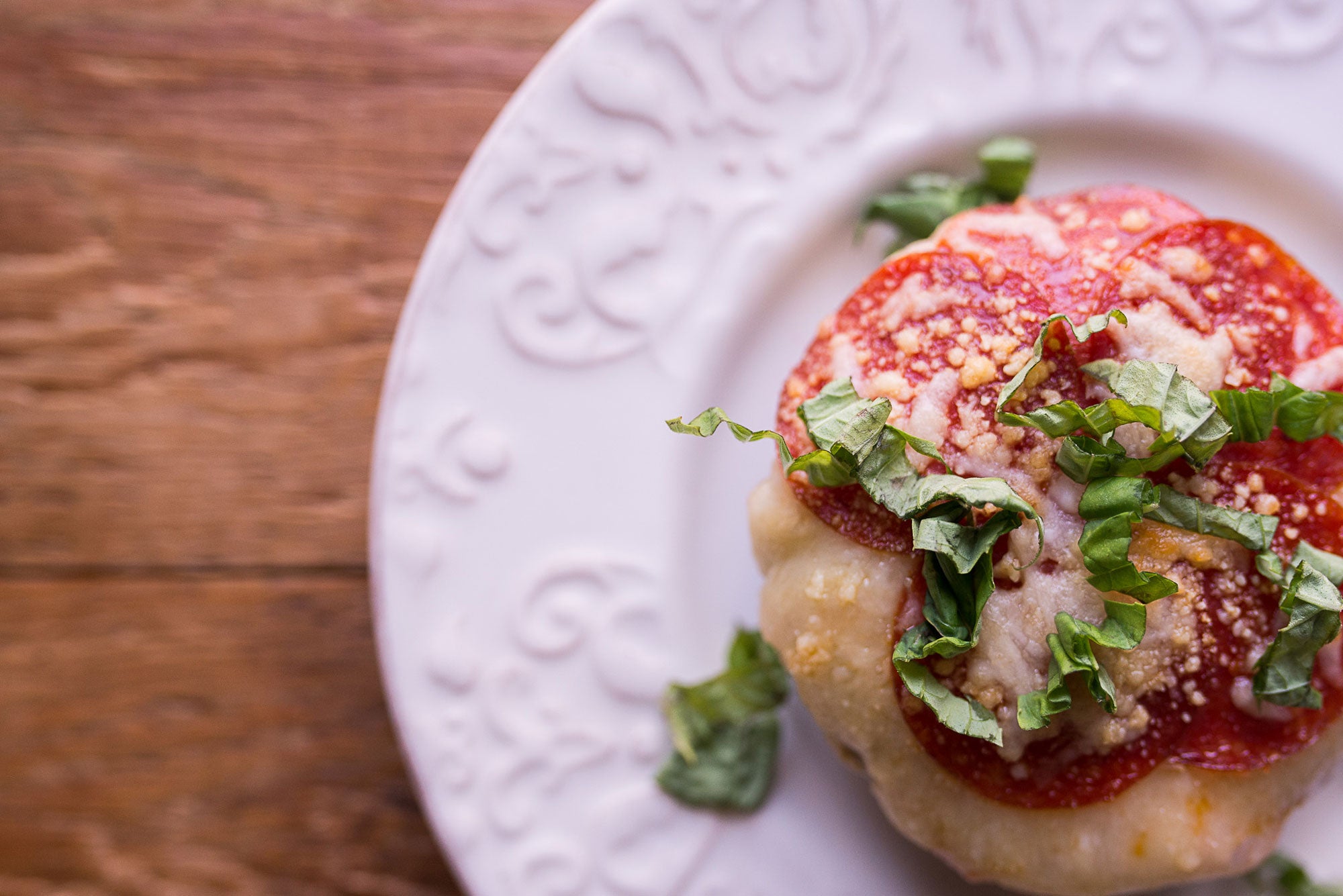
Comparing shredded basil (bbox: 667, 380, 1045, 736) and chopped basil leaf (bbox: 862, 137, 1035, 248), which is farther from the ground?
chopped basil leaf (bbox: 862, 137, 1035, 248)

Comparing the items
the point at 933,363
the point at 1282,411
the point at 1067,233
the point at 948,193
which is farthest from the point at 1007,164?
the point at 1282,411

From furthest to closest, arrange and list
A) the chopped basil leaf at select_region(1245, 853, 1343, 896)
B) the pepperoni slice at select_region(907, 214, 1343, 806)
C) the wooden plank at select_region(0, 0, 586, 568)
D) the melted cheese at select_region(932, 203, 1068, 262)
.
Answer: the wooden plank at select_region(0, 0, 586, 568), the chopped basil leaf at select_region(1245, 853, 1343, 896), the melted cheese at select_region(932, 203, 1068, 262), the pepperoni slice at select_region(907, 214, 1343, 806)

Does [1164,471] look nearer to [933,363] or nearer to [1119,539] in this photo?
[1119,539]

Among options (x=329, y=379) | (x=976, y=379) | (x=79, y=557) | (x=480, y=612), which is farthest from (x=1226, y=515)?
(x=79, y=557)

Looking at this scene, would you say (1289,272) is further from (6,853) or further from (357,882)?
(6,853)

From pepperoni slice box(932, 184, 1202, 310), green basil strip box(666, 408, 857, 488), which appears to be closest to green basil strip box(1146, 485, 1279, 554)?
pepperoni slice box(932, 184, 1202, 310)

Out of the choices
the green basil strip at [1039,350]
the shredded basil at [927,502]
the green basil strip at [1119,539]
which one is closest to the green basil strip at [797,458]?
the shredded basil at [927,502]

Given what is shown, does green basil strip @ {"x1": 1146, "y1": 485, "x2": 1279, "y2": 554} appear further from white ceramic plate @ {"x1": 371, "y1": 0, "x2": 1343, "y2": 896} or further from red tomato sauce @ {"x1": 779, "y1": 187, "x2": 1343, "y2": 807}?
white ceramic plate @ {"x1": 371, "y1": 0, "x2": 1343, "y2": 896}
